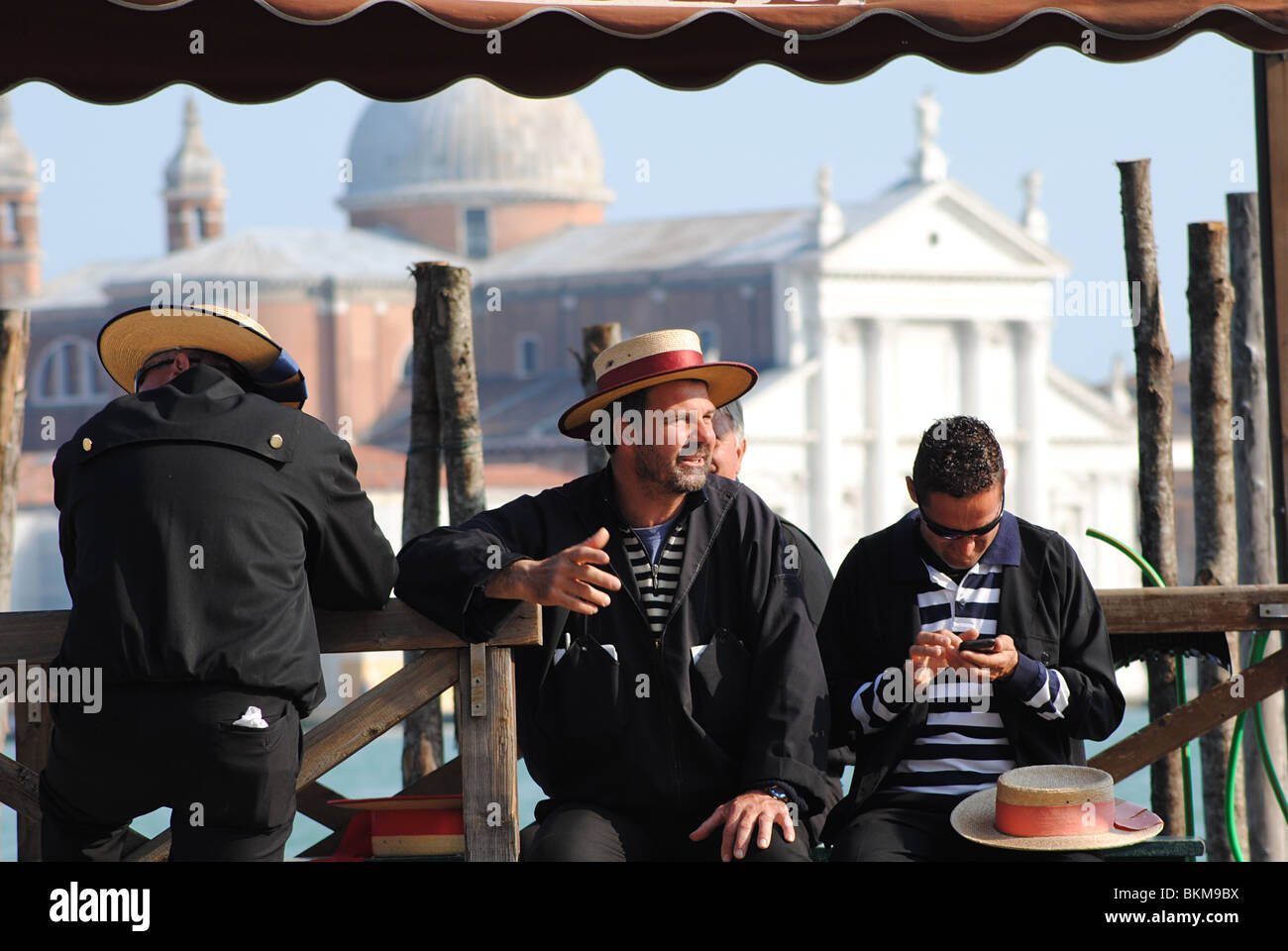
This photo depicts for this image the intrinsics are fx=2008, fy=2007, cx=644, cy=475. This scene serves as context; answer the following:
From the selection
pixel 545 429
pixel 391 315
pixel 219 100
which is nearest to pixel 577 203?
pixel 391 315

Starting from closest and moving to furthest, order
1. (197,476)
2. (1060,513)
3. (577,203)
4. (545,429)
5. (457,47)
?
1. (197,476)
2. (457,47)
3. (545,429)
4. (1060,513)
5. (577,203)

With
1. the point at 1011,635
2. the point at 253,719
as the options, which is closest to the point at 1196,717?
the point at 1011,635

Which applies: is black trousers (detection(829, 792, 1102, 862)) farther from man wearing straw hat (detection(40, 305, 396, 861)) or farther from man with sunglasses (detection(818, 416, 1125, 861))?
man wearing straw hat (detection(40, 305, 396, 861))

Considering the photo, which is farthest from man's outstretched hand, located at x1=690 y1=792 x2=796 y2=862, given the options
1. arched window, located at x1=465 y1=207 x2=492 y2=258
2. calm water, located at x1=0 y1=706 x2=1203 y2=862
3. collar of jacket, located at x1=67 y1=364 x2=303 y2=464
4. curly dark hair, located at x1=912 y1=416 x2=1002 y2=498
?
arched window, located at x1=465 y1=207 x2=492 y2=258

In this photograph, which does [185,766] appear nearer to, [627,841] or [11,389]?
[627,841]

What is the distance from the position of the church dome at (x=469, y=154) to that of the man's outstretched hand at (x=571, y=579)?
6753cm

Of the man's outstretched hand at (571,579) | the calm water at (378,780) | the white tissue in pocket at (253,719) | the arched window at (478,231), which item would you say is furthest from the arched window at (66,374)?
the white tissue in pocket at (253,719)


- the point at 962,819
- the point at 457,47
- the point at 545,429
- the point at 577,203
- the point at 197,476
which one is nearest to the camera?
the point at 197,476

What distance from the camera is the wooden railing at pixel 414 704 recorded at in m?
3.82

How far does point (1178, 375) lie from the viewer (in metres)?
63.4

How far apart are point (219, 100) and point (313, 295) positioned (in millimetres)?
59817

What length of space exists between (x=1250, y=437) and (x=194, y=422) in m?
4.72

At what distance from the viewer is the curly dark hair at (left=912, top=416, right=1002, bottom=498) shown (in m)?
3.84
